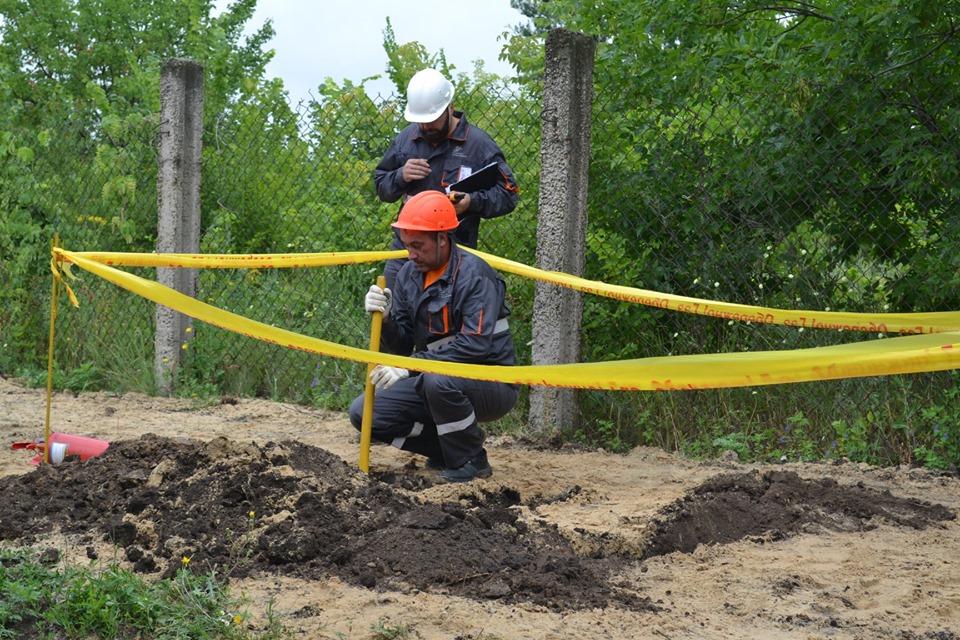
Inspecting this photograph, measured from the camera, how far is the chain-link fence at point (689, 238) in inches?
232

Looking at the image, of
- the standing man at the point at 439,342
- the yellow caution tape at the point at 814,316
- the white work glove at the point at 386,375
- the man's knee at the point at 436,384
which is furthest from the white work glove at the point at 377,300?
the yellow caution tape at the point at 814,316

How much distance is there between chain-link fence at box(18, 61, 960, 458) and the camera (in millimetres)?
5898

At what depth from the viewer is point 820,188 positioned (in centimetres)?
Answer: 607

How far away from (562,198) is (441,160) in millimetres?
856

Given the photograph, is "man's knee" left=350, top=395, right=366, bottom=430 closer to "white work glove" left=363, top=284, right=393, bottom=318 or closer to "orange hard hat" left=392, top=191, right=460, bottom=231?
"white work glove" left=363, top=284, right=393, bottom=318

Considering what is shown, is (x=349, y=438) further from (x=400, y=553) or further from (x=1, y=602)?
(x=1, y=602)

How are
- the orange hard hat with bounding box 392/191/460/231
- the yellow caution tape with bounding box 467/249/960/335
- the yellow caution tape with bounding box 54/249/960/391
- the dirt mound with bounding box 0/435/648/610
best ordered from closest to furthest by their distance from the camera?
1. the yellow caution tape with bounding box 54/249/960/391
2. the dirt mound with bounding box 0/435/648/610
3. the yellow caution tape with bounding box 467/249/960/335
4. the orange hard hat with bounding box 392/191/460/231

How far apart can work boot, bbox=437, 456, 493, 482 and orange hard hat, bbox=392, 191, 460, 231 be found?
119cm

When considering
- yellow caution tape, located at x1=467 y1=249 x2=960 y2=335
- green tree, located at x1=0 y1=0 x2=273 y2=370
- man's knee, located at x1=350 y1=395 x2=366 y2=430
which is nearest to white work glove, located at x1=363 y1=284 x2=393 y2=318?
man's knee, located at x1=350 y1=395 x2=366 y2=430

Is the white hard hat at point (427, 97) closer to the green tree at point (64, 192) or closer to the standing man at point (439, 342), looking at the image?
the standing man at point (439, 342)

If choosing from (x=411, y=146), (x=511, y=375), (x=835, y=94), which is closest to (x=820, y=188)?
(x=835, y=94)

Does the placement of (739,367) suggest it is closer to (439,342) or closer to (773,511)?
(773,511)

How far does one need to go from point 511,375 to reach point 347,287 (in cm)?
412

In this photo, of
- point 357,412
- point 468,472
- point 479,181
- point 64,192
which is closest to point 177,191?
point 64,192
